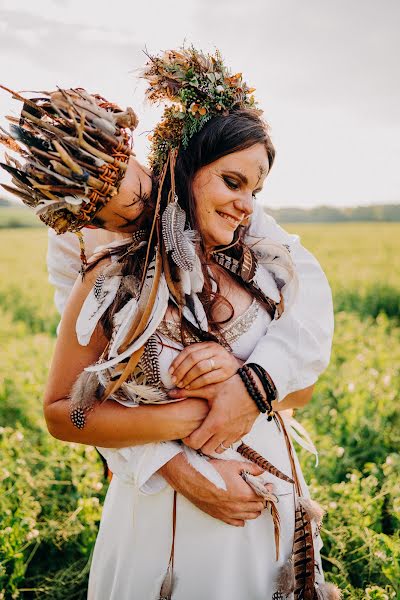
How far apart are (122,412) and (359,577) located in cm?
184

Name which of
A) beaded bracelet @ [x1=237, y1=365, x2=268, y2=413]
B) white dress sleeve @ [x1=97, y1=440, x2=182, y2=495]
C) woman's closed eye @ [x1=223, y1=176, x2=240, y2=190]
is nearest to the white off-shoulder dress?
white dress sleeve @ [x1=97, y1=440, x2=182, y2=495]

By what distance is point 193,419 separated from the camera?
1798 millimetres

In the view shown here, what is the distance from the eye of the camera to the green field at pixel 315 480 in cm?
279

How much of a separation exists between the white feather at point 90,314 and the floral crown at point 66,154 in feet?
0.81

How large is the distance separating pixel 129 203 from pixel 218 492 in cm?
98

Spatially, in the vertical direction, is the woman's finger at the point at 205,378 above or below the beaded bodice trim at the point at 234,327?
below

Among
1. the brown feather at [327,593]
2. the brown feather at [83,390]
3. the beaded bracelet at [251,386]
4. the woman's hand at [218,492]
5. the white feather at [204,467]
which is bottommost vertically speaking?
the brown feather at [327,593]

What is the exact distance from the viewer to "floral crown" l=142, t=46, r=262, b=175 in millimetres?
1830

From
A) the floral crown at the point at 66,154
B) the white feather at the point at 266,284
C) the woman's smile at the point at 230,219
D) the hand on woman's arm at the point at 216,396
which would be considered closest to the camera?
the floral crown at the point at 66,154

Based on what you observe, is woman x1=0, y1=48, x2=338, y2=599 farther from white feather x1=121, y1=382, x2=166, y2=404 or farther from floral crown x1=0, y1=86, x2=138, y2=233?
floral crown x1=0, y1=86, x2=138, y2=233

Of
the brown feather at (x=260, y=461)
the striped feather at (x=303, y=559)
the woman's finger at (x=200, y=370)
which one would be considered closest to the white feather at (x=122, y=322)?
the woman's finger at (x=200, y=370)

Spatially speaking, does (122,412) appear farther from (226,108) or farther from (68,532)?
(68,532)

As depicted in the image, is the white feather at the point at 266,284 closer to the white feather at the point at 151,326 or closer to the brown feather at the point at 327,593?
the white feather at the point at 151,326

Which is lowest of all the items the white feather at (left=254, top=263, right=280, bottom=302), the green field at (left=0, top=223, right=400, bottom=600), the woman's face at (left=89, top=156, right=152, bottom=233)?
the green field at (left=0, top=223, right=400, bottom=600)
